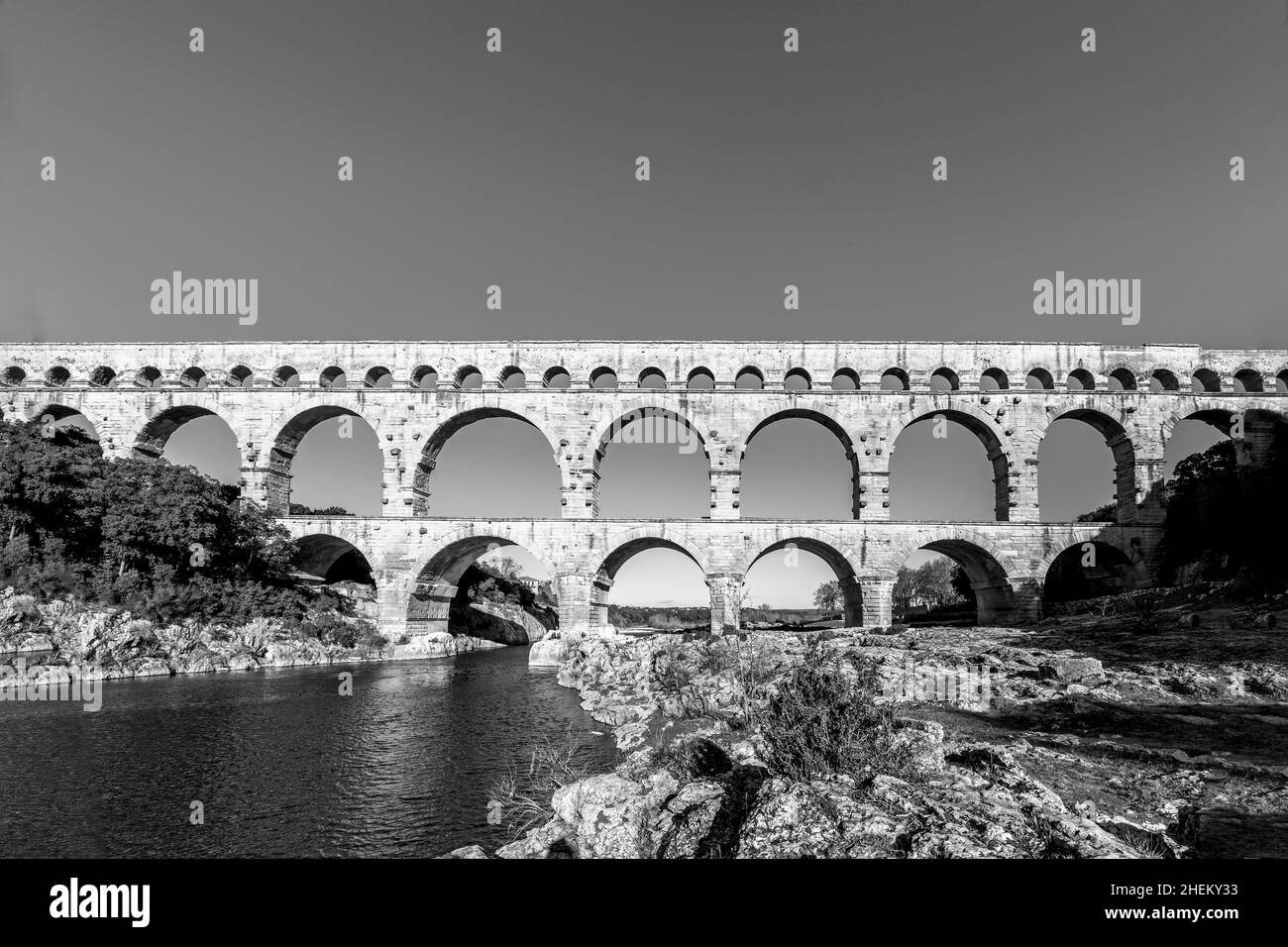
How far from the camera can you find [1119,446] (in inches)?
1307

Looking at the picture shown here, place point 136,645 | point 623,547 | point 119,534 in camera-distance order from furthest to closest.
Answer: point 623,547 < point 119,534 < point 136,645

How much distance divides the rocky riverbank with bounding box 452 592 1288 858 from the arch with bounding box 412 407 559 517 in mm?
17859

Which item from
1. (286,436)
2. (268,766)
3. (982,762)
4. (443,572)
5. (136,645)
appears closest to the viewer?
(982,762)

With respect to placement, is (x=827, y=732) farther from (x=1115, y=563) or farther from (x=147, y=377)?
(x=147, y=377)

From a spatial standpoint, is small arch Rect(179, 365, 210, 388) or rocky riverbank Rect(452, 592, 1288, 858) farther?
small arch Rect(179, 365, 210, 388)

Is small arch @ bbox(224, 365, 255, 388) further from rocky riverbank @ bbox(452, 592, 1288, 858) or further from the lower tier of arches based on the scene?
rocky riverbank @ bbox(452, 592, 1288, 858)

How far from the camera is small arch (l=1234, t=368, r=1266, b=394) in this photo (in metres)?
32.5

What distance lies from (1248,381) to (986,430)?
46.9 ft

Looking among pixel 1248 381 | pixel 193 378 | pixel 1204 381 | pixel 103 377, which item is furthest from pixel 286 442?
pixel 1248 381

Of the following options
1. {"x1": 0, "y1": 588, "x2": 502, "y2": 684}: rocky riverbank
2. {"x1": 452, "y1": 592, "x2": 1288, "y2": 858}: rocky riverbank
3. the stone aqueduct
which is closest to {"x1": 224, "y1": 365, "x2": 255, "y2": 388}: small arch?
the stone aqueduct

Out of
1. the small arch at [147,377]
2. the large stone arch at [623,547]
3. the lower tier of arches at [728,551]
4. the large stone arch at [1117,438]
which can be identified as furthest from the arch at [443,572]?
the large stone arch at [1117,438]

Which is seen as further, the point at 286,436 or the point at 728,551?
the point at 286,436
